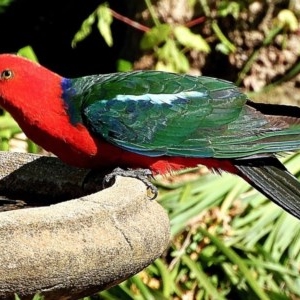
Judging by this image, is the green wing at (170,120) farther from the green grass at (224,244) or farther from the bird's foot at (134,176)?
the green grass at (224,244)

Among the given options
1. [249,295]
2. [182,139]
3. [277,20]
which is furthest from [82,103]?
[277,20]

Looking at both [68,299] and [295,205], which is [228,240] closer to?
[295,205]

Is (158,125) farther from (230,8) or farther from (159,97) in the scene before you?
(230,8)

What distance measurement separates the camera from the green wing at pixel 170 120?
2814 mm

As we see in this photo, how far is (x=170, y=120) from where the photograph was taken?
288 centimetres

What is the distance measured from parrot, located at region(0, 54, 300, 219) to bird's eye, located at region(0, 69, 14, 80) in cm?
7

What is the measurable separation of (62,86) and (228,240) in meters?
Answer: 1.81

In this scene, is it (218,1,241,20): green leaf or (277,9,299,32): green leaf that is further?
(218,1,241,20): green leaf

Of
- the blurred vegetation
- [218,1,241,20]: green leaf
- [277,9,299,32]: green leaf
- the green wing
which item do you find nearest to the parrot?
the green wing

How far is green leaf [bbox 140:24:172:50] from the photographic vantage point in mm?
4797

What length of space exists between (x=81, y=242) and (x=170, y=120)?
96 cm

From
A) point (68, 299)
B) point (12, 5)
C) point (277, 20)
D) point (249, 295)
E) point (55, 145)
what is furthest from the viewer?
point (12, 5)

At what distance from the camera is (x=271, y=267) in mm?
4137

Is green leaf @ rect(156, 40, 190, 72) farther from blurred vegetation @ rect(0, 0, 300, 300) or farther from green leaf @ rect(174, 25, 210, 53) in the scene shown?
blurred vegetation @ rect(0, 0, 300, 300)
